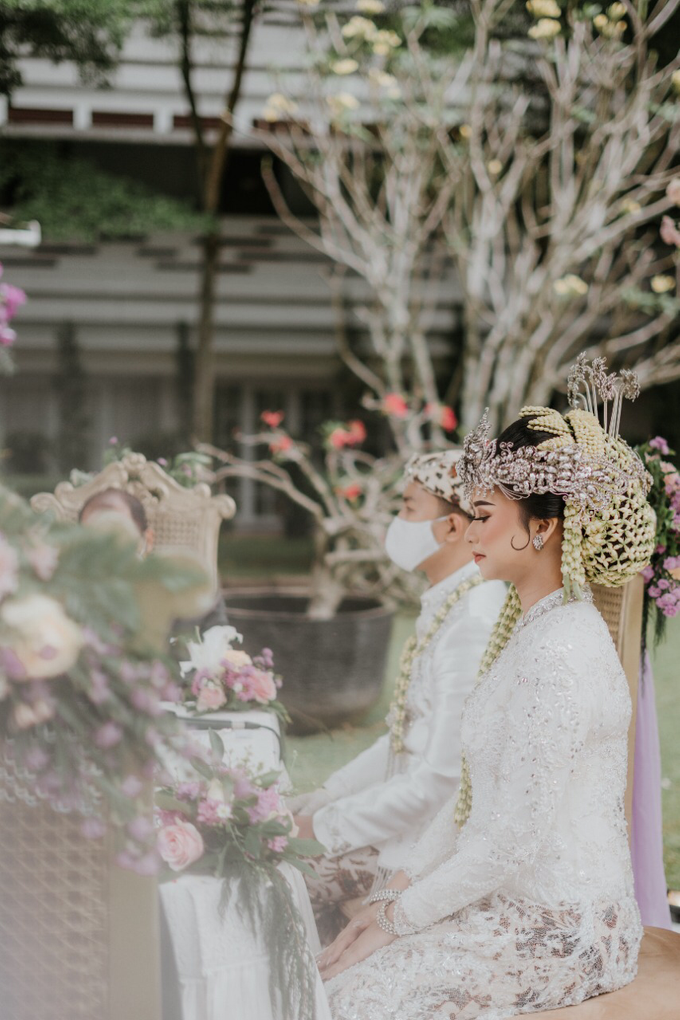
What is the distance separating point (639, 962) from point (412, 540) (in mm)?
976

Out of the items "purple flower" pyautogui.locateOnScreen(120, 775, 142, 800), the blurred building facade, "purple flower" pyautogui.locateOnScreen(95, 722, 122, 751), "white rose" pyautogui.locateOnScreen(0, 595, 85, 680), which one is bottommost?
"purple flower" pyautogui.locateOnScreen(120, 775, 142, 800)

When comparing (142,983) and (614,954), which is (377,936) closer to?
(614,954)

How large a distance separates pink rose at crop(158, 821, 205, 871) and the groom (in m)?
0.66

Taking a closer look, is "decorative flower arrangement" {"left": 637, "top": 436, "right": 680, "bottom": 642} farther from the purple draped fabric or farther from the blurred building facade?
the blurred building facade

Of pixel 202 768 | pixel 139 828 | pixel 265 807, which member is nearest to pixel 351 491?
pixel 265 807

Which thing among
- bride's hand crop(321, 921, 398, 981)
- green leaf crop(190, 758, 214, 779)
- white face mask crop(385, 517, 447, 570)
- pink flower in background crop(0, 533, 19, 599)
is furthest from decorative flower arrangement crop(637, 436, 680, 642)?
pink flower in background crop(0, 533, 19, 599)

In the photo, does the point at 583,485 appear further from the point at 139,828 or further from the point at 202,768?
the point at 139,828

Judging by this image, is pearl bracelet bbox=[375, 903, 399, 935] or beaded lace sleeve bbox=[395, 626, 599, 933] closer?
beaded lace sleeve bbox=[395, 626, 599, 933]

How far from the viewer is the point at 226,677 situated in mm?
2045

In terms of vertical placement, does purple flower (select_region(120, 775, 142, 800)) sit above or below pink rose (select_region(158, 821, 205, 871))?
above

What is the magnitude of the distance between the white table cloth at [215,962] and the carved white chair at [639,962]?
1.60 feet

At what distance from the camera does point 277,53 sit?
7.31 metres

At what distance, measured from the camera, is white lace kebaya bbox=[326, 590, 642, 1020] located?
Result: 58.6 inches

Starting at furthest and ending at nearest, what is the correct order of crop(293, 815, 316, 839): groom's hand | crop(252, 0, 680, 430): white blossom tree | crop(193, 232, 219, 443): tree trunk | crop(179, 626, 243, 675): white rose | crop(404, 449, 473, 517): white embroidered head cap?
crop(193, 232, 219, 443): tree trunk → crop(252, 0, 680, 430): white blossom tree → crop(404, 449, 473, 517): white embroidered head cap → crop(293, 815, 316, 839): groom's hand → crop(179, 626, 243, 675): white rose
